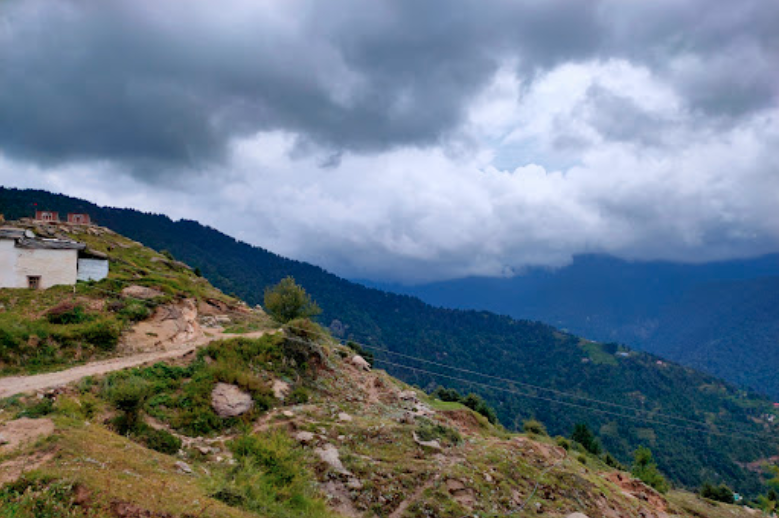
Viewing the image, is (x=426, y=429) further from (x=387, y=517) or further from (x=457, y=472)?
(x=387, y=517)

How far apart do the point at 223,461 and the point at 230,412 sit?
14.4 feet

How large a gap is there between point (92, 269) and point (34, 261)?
4.98 metres

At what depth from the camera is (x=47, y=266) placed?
3181cm

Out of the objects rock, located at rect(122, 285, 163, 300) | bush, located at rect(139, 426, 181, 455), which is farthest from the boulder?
rock, located at rect(122, 285, 163, 300)

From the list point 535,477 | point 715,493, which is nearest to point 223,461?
point 535,477

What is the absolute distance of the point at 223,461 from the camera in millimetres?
17234

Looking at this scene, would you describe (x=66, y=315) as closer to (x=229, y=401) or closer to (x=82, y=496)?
(x=229, y=401)

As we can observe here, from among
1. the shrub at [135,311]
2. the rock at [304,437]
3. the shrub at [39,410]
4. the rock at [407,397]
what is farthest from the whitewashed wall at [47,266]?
the rock at [407,397]

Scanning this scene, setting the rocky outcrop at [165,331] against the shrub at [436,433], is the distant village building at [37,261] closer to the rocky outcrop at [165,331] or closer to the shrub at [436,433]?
the rocky outcrop at [165,331]

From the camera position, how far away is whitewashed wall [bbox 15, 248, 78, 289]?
99.3 ft

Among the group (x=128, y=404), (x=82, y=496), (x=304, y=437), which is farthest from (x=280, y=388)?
(x=82, y=496)

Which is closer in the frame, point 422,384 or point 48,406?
point 48,406

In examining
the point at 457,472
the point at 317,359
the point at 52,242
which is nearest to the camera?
the point at 457,472

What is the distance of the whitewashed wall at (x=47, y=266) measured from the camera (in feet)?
99.3
